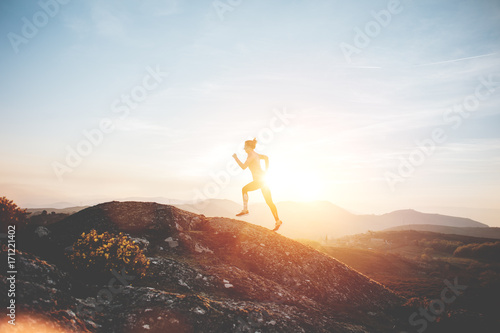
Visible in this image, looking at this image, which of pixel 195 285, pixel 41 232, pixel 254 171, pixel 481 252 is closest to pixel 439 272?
pixel 481 252

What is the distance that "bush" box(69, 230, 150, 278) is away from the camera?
753 centimetres

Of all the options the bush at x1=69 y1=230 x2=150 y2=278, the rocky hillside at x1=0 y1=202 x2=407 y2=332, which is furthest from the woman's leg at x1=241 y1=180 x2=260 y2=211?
the bush at x1=69 y1=230 x2=150 y2=278

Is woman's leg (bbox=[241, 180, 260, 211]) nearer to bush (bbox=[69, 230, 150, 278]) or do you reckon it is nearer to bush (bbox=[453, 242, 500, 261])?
bush (bbox=[69, 230, 150, 278])

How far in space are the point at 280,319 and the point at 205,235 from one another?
23.1 ft

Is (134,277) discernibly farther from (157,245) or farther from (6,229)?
(6,229)

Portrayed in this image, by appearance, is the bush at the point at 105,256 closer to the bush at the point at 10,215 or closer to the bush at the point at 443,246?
the bush at the point at 10,215

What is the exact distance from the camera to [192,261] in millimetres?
10742

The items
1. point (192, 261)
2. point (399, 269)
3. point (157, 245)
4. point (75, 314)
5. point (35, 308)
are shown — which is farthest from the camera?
point (399, 269)

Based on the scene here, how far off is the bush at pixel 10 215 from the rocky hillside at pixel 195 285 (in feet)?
1.90

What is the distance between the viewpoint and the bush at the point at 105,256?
7531 millimetres

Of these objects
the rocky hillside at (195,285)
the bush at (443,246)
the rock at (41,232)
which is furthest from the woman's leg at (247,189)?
the bush at (443,246)

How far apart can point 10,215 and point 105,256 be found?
153 inches

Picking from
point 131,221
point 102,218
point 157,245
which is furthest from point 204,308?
point 102,218

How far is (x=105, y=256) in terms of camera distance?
7641mm
